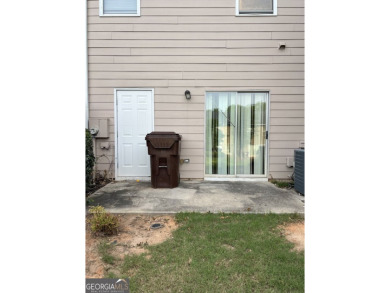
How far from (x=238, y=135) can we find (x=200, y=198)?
77.9 inches

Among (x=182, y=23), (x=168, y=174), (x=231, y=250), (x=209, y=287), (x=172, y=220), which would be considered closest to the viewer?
(x=209, y=287)

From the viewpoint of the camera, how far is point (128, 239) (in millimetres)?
2258

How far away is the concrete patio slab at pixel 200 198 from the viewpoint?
9.95 feet

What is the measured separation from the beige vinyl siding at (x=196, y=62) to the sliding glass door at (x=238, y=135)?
0.19m

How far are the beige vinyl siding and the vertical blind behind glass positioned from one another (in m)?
0.17

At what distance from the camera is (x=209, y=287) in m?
1.56

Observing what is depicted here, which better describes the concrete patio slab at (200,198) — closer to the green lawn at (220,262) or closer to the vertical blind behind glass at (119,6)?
the green lawn at (220,262)

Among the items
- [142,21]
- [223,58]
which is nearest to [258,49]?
[223,58]

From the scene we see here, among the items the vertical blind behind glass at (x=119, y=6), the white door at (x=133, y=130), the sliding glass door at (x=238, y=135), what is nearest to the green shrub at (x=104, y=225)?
the white door at (x=133, y=130)

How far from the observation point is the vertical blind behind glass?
4.70m

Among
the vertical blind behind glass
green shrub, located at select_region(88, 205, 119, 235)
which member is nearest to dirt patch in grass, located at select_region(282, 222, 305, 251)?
green shrub, located at select_region(88, 205, 119, 235)

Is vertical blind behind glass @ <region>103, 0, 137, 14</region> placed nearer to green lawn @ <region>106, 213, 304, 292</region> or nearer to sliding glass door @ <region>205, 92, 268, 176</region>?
sliding glass door @ <region>205, 92, 268, 176</region>

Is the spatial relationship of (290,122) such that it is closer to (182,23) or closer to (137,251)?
(182,23)

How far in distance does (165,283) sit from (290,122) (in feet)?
14.0
